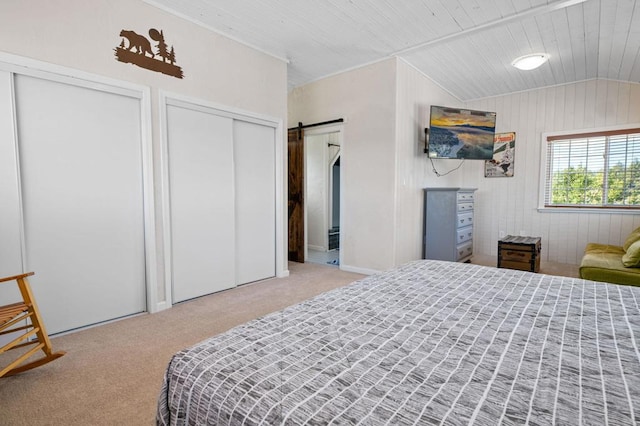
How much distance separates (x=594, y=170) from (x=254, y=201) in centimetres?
488

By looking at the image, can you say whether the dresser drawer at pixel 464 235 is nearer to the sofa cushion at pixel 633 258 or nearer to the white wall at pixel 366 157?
Answer: the white wall at pixel 366 157

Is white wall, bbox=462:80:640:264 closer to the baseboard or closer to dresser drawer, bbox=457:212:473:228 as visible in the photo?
dresser drawer, bbox=457:212:473:228

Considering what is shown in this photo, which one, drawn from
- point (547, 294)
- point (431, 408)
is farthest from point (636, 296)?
point (431, 408)

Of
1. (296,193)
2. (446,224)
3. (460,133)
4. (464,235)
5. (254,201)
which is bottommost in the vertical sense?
(464,235)

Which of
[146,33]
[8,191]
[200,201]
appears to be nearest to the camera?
[8,191]

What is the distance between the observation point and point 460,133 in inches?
167

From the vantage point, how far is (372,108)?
407cm

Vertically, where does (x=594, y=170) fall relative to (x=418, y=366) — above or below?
above

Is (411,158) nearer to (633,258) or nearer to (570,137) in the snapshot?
(633,258)

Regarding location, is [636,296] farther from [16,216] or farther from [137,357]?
[16,216]

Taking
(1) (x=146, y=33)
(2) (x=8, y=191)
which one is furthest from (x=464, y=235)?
(2) (x=8, y=191)

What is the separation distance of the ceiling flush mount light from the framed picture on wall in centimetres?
157

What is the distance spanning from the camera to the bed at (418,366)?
72 centimetres

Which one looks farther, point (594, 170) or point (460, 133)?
point (594, 170)
